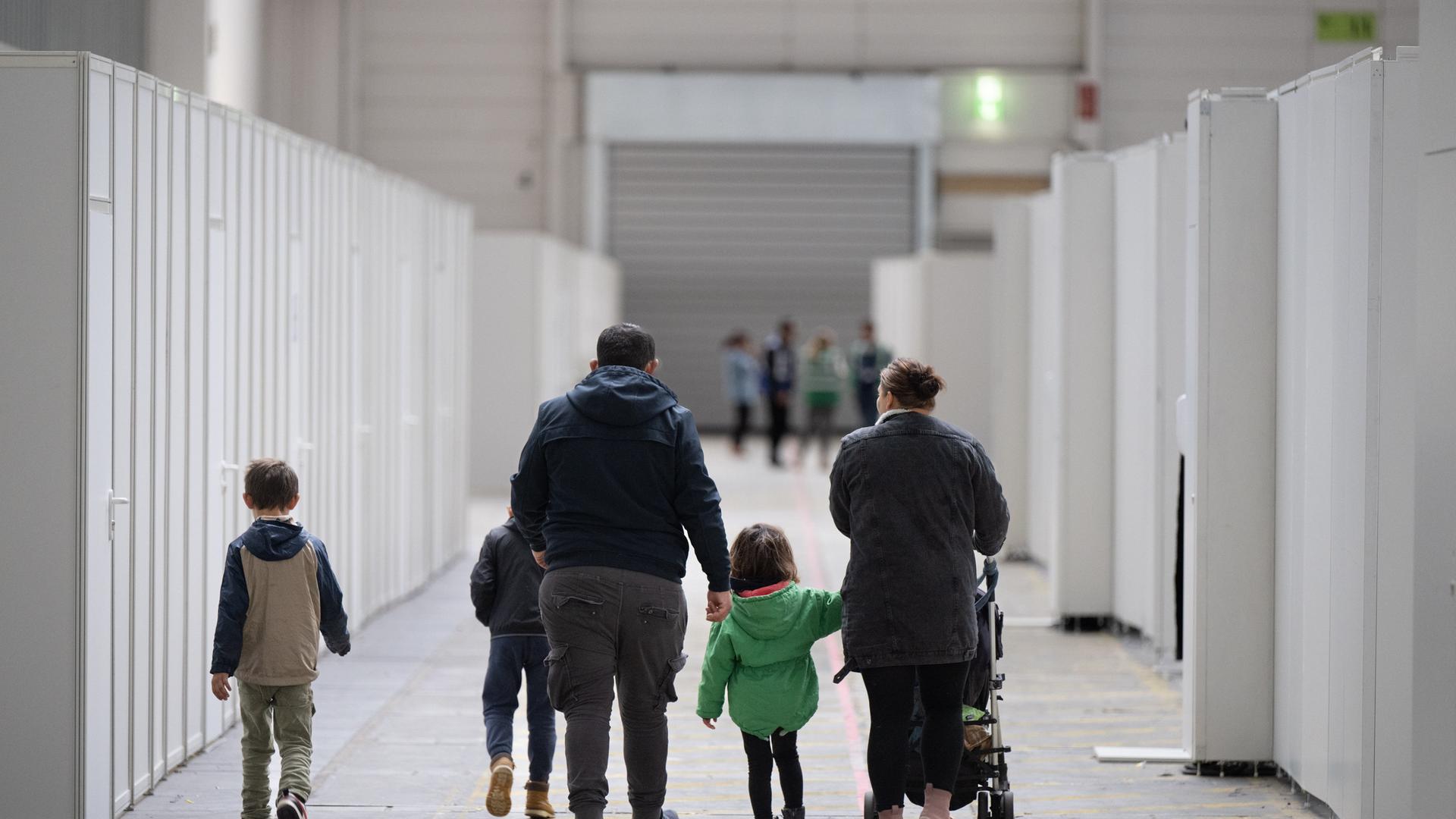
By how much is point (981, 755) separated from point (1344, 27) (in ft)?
61.0

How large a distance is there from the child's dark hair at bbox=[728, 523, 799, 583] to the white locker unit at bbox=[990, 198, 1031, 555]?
7.20 metres

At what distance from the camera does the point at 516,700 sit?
577cm

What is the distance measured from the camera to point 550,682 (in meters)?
4.88

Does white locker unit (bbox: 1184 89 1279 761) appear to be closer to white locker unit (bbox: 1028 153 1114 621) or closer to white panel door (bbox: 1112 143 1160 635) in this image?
white panel door (bbox: 1112 143 1160 635)

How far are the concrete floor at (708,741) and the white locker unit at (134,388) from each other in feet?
1.70

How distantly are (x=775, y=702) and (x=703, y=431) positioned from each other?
21260 millimetres

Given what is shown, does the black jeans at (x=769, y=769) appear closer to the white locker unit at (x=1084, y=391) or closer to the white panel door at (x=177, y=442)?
the white panel door at (x=177, y=442)

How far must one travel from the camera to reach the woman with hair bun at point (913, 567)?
4.93 metres

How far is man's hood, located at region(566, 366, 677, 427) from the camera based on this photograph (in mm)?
4828

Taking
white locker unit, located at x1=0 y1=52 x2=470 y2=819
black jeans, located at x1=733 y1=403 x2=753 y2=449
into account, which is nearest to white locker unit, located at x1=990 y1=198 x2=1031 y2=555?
white locker unit, located at x1=0 y1=52 x2=470 y2=819

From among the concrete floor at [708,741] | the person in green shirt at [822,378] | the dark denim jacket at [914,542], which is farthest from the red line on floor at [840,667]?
the person in green shirt at [822,378]

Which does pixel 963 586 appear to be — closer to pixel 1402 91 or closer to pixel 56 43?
pixel 1402 91

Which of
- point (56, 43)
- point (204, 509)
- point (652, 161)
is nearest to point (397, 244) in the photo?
point (56, 43)

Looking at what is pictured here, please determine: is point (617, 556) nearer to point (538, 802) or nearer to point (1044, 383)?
point (538, 802)
